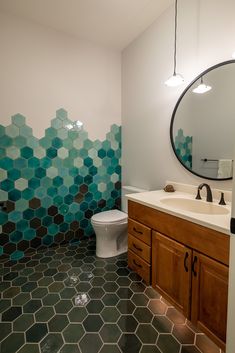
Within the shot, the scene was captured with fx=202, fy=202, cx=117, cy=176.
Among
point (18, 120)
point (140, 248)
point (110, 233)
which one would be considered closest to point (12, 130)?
point (18, 120)

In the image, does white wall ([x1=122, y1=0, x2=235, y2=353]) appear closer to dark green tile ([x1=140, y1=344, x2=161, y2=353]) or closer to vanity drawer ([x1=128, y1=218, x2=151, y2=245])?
vanity drawer ([x1=128, y1=218, x2=151, y2=245])

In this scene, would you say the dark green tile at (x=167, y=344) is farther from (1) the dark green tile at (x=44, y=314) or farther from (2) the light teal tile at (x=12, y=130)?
(2) the light teal tile at (x=12, y=130)

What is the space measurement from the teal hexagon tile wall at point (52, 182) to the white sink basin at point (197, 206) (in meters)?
1.17

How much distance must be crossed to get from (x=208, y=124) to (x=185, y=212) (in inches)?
32.4

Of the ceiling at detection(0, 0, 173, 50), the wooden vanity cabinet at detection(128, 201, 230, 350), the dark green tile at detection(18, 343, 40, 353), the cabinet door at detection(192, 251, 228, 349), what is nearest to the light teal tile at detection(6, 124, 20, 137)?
the ceiling at detection(0, 0, 173, 50)

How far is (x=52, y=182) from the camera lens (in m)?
2.39

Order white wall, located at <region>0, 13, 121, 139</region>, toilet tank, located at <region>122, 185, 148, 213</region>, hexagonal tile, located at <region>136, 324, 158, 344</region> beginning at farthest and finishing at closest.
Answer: toilet tank, located at <region>122, 185, 148, 213</region>, white wall, located at <region>0, 13, 121, 139</region>, hexagonal tile, located at <region>136, 324, 158, 344</region>

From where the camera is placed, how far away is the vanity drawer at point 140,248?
1703 millimetres

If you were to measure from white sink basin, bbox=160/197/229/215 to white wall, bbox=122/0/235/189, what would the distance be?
19 cm

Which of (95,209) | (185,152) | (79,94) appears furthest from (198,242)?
(79,94)

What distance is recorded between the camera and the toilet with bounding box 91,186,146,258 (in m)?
2.15

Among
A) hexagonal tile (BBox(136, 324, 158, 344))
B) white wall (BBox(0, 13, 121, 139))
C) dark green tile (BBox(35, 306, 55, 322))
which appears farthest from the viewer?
white wall (BBox(0, 13, 121, 139))

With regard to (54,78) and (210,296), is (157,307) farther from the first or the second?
(54,78)

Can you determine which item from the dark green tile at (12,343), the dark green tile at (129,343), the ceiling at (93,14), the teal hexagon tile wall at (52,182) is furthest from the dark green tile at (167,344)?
the ceiling at (93,14)
